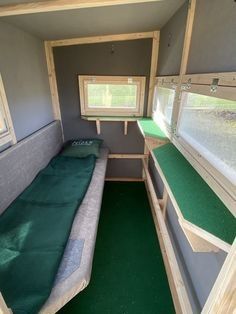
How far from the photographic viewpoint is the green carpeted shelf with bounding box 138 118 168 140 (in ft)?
6.57

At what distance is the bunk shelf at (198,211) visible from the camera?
795mm

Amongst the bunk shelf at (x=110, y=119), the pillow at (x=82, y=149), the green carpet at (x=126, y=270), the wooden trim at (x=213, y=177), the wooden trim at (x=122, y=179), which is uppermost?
the wooden trim at (x=213, y=177)

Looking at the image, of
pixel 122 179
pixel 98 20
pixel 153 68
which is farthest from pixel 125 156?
pixel 98 20

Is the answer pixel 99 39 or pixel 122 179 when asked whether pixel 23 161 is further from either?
pixel 99 39

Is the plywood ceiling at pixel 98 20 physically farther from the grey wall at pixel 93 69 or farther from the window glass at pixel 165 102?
the window glass at pixel 165 102

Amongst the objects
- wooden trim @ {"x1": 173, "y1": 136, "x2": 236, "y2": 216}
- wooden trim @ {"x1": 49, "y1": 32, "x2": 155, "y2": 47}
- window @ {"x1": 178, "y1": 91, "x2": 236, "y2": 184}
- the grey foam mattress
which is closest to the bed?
the grey foam mattress

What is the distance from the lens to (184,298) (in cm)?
127

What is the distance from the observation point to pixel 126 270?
1.77m

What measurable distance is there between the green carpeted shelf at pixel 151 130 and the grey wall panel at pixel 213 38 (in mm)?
751

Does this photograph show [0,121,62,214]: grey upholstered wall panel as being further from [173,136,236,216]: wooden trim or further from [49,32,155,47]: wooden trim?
[173,136,236,216]: wooden trim

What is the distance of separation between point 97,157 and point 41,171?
84 centimetres

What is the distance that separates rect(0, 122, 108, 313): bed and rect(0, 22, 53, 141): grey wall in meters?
0.18

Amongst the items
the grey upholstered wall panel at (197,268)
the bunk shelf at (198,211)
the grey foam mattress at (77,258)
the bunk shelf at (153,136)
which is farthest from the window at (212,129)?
the grey foam mattress at (77,258)

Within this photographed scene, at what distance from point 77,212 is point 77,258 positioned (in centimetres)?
48
